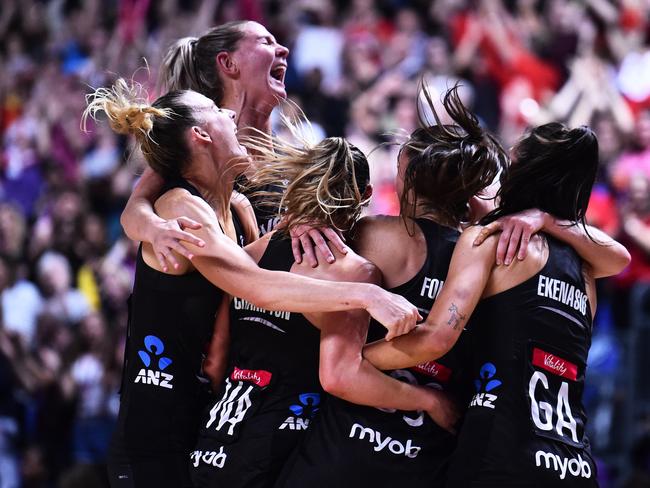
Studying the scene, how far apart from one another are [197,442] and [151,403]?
23cm

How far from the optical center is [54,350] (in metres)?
10.0

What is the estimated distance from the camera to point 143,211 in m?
4.21

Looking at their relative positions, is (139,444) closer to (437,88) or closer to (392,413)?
(392,413)

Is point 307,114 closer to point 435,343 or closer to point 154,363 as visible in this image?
point 154,363

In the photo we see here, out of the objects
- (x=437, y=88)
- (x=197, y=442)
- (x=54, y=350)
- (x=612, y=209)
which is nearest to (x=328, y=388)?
(x=197, y=442)

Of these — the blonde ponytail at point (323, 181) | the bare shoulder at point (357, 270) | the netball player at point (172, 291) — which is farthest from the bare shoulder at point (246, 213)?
the bare shoulder at point (357, 270)

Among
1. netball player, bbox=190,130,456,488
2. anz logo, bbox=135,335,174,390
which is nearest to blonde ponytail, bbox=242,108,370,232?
netball player, bbox=190,130,456,488

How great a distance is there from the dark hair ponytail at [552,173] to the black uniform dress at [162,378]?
116 cm

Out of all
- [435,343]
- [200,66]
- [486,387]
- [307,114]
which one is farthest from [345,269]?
[307,114]

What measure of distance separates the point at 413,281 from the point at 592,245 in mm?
687

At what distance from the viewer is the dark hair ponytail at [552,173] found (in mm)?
3973

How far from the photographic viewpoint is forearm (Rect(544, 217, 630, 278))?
400cm

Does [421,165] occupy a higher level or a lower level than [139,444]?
higher

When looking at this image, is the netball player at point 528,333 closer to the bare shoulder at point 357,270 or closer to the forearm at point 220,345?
the bare shoulder at point 357,270
